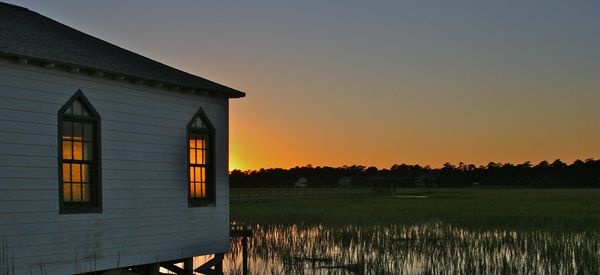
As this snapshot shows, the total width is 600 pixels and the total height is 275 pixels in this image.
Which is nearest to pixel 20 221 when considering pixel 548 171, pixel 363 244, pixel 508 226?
pixel 363 244

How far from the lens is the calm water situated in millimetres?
19453

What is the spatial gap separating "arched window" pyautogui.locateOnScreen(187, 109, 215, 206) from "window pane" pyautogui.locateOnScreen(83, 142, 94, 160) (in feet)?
9.65

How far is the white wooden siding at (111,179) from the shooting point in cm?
1259

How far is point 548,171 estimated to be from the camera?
161500 millimetres

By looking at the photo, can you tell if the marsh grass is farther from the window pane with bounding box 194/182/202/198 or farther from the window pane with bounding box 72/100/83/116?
the window pane with bounding box 72/100/83/116

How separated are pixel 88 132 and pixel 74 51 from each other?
5.85ft

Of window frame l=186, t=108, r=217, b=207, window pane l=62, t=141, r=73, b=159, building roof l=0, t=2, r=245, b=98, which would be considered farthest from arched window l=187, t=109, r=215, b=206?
window pane l=62, t=141, r=73, b=159

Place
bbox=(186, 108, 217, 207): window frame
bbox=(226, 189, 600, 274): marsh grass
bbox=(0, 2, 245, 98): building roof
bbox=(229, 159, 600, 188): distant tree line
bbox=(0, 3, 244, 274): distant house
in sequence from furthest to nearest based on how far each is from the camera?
bbox=(229, 159, 600, 188): distant tree line → bbox=(226, 189, 600, 274): marsh grass → bbox=(186, 108, 217, 207): window frame → bbox=(0, 2, 245, 98): building roof → bbox=(0, 3, 244, 274): distant house

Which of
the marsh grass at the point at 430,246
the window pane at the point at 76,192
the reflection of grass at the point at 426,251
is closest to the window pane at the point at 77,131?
the window pane at the point at 76,192

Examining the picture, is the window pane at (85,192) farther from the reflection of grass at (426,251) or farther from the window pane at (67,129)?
the reflection of grass at (426,251)

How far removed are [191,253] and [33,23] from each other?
6.21m

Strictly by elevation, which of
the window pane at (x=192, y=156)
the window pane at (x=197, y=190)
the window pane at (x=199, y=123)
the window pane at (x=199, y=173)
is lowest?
the window pane at (x=197, y=190)

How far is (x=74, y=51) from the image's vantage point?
14.7 m

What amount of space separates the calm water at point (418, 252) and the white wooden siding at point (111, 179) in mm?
4300
